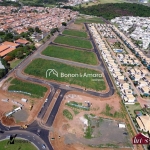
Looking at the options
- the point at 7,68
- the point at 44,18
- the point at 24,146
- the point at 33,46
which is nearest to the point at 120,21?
the point at 44,18

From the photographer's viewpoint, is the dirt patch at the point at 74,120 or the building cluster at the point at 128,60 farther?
the building cluster at the point at 128,60

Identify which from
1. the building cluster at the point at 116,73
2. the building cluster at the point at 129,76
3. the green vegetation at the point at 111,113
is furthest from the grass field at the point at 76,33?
the green vegetation at the point at 111,113

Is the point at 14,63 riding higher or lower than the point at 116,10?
lower

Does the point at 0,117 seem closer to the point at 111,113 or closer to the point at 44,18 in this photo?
the point at 111,113

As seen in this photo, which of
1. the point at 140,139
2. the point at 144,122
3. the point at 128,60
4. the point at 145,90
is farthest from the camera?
the point at 128,60

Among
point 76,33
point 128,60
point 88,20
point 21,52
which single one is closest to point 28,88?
point 21,52

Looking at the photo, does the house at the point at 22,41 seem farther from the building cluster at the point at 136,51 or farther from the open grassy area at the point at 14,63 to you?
the building cluster at the point at 136,51

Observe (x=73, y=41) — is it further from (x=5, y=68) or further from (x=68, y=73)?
(x=5, y=68)

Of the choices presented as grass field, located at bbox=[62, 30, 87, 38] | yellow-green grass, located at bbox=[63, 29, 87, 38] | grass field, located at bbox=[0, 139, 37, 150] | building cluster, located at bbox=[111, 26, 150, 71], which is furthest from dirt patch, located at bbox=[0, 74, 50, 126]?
grass field, located at bbox=[62, 30, 87, 38]
